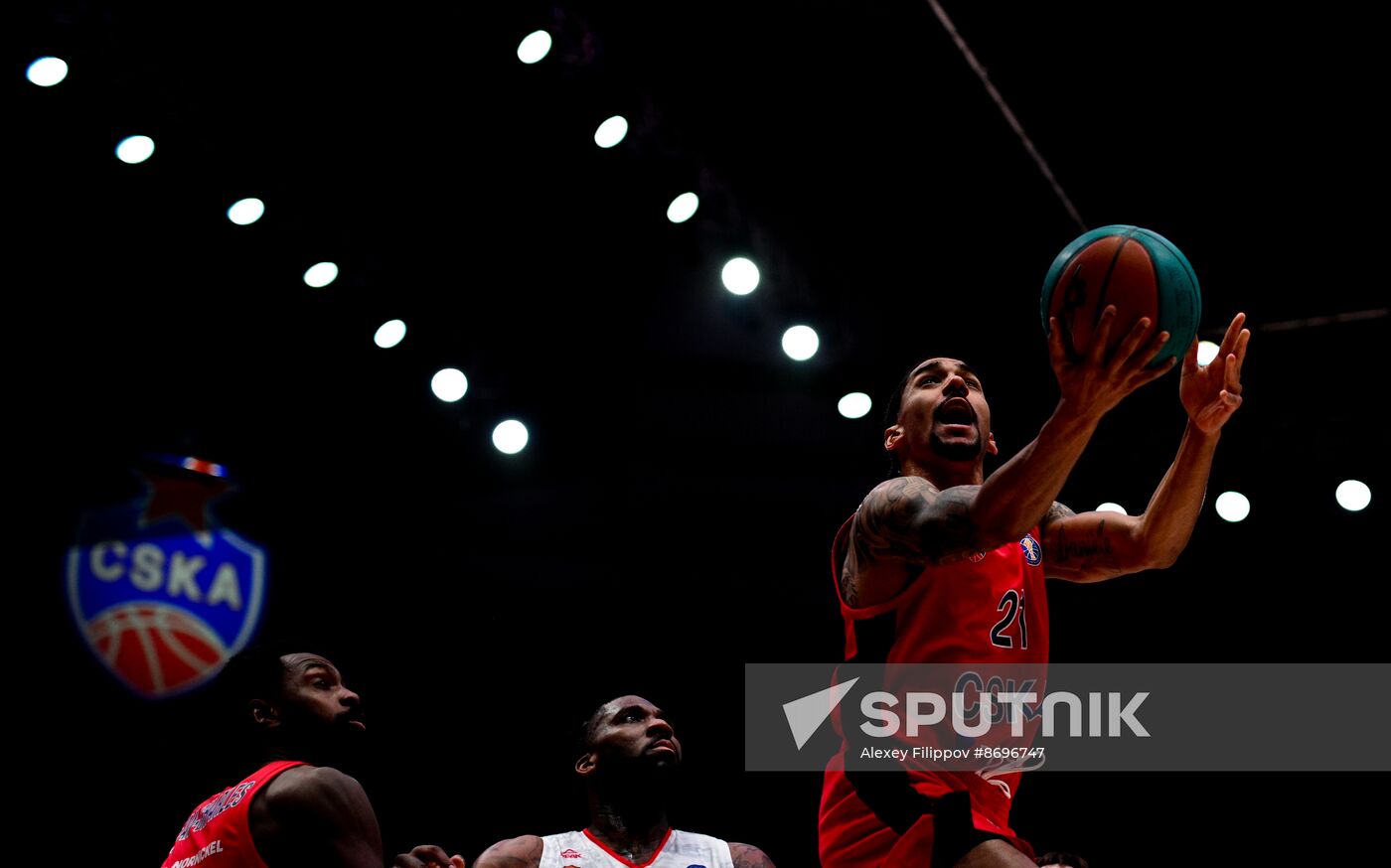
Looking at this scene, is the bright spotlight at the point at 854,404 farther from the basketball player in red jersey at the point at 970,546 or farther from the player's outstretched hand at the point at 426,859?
the player's outstretched hand at the point at 426,859

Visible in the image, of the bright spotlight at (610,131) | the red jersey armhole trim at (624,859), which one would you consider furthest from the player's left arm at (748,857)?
the bright spotlight at (610,131)

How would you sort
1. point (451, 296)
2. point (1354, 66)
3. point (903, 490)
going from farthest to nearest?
point (451, 296), point (1354, 66), point (903, 490)

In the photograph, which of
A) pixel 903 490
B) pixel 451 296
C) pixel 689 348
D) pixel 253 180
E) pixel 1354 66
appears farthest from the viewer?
pixel 689 348

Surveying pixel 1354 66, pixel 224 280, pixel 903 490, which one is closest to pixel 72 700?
pixel 224 280

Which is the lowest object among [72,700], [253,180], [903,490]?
[72,700]

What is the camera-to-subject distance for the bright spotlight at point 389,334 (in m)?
4.33

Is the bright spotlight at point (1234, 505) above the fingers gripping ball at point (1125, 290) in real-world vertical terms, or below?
above

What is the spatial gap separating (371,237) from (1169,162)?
3.05m

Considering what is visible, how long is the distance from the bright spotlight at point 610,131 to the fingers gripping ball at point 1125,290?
225 centimetres

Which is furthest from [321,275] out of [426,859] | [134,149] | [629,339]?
[426,859]

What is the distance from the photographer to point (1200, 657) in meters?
5.66

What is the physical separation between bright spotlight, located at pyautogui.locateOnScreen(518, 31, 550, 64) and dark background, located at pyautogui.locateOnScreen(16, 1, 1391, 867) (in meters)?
0.04

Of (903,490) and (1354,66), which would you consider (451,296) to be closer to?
(903,490)

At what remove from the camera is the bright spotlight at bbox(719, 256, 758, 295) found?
16.2ft
